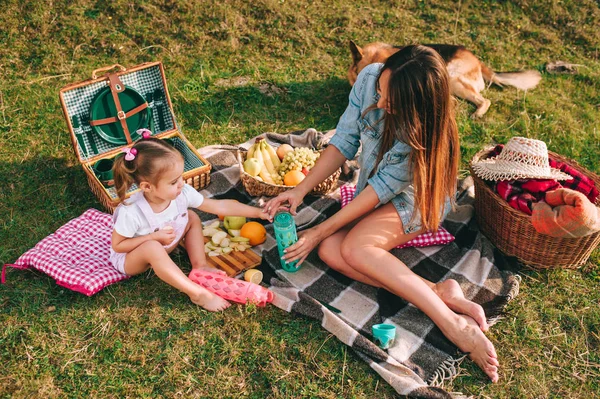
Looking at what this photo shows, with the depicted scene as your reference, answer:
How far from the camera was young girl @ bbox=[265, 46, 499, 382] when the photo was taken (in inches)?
123

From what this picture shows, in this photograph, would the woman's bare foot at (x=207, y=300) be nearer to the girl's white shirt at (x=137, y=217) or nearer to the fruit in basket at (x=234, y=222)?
the girl's white shirt at (x=137, y=217)

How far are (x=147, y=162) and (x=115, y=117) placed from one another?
1487mm

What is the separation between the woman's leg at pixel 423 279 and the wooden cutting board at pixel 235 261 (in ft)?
1.65

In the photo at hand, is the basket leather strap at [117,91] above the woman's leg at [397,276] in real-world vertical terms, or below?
above

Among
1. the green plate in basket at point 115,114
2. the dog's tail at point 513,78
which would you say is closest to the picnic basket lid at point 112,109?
the green plate in basket at point 115,114

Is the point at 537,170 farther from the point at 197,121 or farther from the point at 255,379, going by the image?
the point at 197,121

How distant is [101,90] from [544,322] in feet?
12.5

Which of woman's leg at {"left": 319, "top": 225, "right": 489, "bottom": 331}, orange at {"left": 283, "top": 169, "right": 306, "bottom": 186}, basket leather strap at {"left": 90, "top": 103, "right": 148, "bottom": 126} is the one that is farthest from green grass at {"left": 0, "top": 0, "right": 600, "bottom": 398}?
orange at {"left": 283, "top": 169, "right": 306, "bottom": 186}

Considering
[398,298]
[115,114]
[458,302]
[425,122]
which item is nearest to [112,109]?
[115,114]

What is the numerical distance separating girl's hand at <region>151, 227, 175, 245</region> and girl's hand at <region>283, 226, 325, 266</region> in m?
0.77

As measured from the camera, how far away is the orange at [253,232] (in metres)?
3.99

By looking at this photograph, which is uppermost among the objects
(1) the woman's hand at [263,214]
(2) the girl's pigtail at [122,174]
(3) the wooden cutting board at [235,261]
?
(2) the girl's pigtail at [122,174]

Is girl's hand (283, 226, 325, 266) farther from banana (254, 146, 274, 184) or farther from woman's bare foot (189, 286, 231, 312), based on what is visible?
banana (254, 146, 274, 184)

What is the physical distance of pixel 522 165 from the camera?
154 inches
